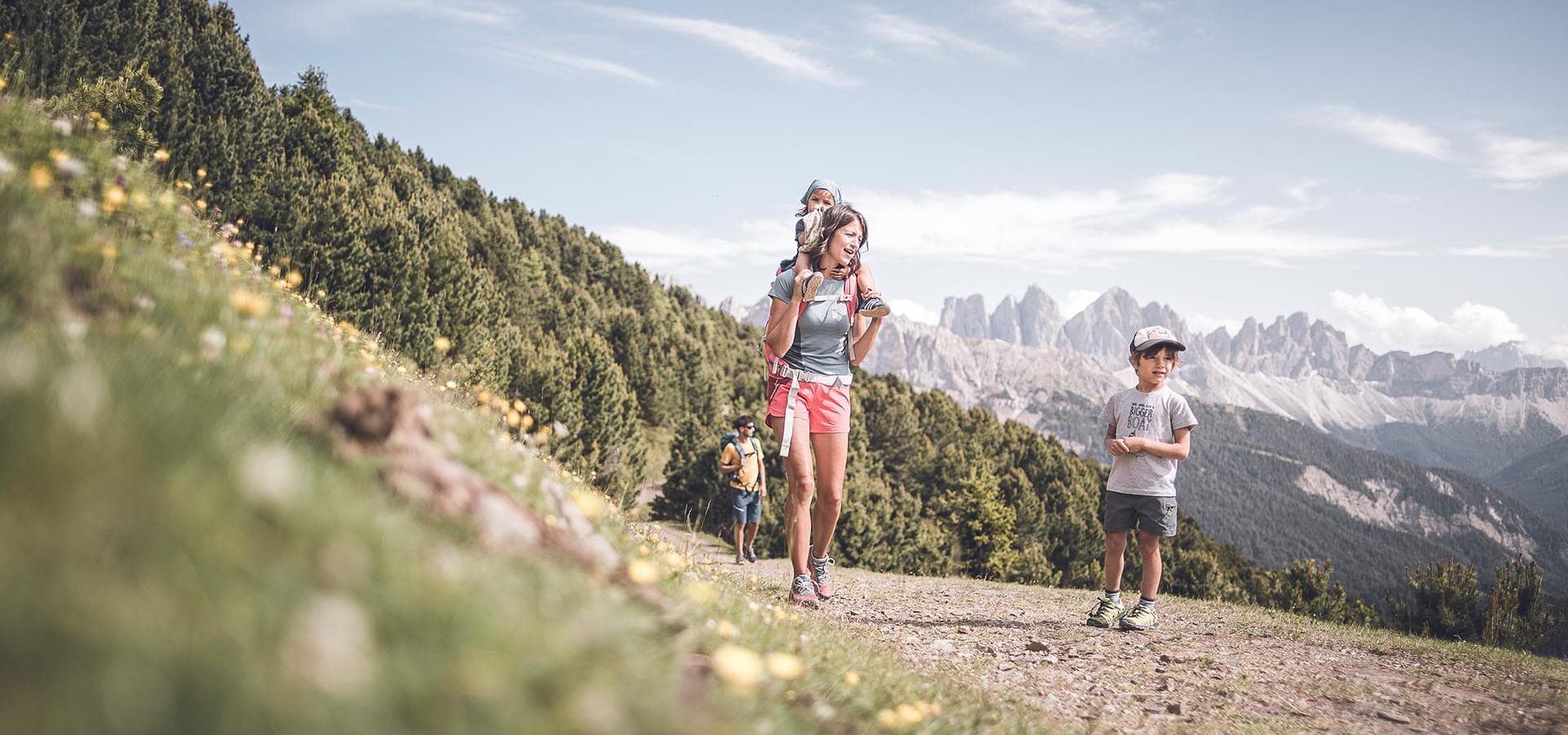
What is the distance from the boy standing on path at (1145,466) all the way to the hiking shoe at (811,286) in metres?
3.84

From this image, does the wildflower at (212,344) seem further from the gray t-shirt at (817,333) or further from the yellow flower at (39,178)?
the gray t-shirt at (817,333)

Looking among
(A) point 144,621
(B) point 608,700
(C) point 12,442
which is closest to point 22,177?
(C) point 12,442

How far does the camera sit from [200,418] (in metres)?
1.56

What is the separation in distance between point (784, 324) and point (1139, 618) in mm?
5216

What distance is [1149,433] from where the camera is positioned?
322 inches

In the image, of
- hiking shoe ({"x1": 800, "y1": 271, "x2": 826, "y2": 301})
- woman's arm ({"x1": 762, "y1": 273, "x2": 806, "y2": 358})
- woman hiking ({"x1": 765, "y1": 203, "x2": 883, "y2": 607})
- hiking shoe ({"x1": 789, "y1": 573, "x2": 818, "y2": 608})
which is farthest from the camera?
hiking shoe ({"x1": 789, "y1": 573, "x2": 818, "y2": 608})

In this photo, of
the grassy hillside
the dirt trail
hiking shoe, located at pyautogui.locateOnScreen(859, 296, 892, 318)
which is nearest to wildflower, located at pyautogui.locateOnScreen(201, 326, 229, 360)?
the grassy hillside

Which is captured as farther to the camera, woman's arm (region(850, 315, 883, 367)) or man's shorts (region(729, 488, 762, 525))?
man's shorts (region(729, 488, 762, 525))

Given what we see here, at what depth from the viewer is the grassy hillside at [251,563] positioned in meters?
0.94

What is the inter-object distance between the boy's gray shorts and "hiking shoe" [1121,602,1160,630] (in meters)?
0.86

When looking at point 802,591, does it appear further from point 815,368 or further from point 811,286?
point 811,286

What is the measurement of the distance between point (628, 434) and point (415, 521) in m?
36.9

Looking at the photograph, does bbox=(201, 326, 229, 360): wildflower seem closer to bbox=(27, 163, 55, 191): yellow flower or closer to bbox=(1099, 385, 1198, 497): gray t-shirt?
bbox=(27, 163, 55, 191): yellow flower

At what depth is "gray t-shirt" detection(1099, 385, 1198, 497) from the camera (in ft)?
26.2
